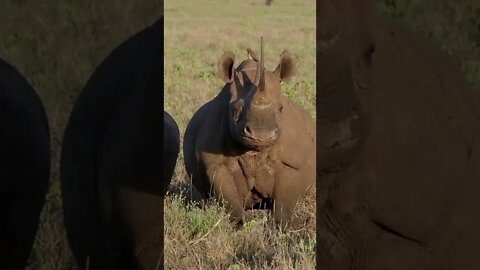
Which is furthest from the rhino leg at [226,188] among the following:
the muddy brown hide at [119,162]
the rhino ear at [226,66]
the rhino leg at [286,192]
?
the muddy brown hide at [119,162]

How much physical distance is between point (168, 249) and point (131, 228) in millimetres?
1934

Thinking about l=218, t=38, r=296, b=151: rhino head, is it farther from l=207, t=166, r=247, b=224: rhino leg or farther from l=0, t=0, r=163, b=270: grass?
l=0, t=0, r=163, b=270: grass

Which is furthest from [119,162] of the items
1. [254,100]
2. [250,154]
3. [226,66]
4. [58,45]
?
[226,66]

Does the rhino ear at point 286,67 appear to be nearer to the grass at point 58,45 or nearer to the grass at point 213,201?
the grass at point 213,201

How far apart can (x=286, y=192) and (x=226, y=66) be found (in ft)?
3.03

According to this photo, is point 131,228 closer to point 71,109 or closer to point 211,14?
point 71,109
